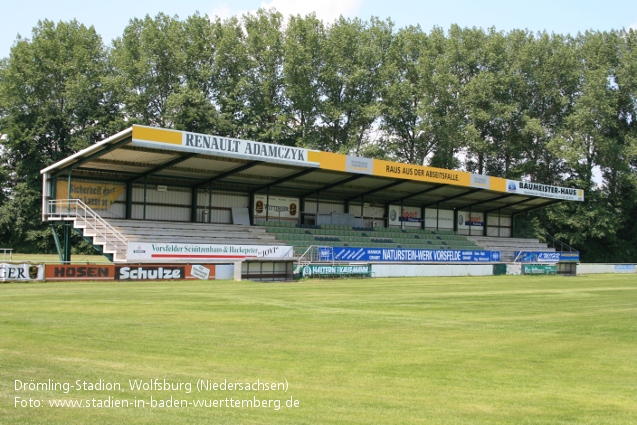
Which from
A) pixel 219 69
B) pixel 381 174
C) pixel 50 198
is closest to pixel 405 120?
pixel 219 69

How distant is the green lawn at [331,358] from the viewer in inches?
297

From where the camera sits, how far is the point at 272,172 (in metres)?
43.2

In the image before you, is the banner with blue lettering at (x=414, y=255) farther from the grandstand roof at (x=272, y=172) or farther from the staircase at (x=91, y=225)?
the staircase at (x=91, y=225)

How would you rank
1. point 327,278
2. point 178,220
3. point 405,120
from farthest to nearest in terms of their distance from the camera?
point 405,120 < point 178,220 < point 327,278

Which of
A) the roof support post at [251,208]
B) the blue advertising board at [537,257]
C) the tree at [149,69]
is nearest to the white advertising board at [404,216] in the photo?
the blue advertising board at [537,257]

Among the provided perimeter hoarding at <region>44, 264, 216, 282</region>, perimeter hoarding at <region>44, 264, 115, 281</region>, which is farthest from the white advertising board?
perimeter hoarding at <region>44, 264, 115, 281</region>

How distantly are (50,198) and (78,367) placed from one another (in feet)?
105

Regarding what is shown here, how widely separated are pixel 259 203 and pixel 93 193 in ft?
42.6

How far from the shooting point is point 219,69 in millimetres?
63750

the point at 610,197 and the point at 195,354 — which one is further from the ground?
the point at 610,197

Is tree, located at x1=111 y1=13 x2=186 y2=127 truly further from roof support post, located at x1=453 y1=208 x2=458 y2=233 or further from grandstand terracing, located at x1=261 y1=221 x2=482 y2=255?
roof support post, located at x1=453 y1=208 x2=458 y2=233

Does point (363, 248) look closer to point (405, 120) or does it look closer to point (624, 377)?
point (405, 120)

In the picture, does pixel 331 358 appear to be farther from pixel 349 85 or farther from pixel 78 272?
pixel 349 85

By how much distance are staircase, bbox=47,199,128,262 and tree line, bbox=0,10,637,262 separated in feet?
65.1
